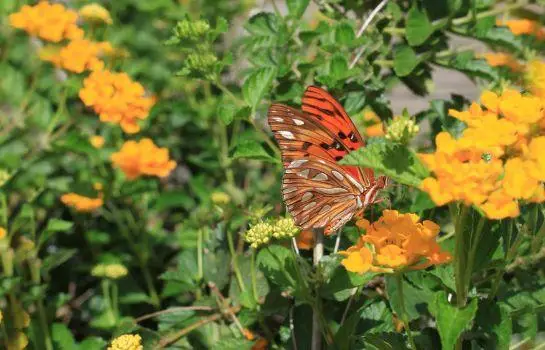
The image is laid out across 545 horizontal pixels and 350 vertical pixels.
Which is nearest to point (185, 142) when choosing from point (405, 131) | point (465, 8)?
point (465, 8)

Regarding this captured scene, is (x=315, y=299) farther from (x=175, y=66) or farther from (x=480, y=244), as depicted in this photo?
(x=175, y=66)

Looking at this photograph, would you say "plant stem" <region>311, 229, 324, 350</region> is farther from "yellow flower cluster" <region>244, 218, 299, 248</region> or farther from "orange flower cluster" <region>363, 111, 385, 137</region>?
"orange flower cluster" <region>363, 111, 385, 137</region>

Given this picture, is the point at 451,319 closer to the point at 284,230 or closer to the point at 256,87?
the point at 284,230

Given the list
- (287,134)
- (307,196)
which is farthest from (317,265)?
(287,134)

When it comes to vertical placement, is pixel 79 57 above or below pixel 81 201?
above

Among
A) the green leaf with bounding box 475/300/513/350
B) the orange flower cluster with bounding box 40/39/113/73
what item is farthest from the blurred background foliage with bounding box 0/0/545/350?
the orange flower cluster with bounding box 40/39/113/73
